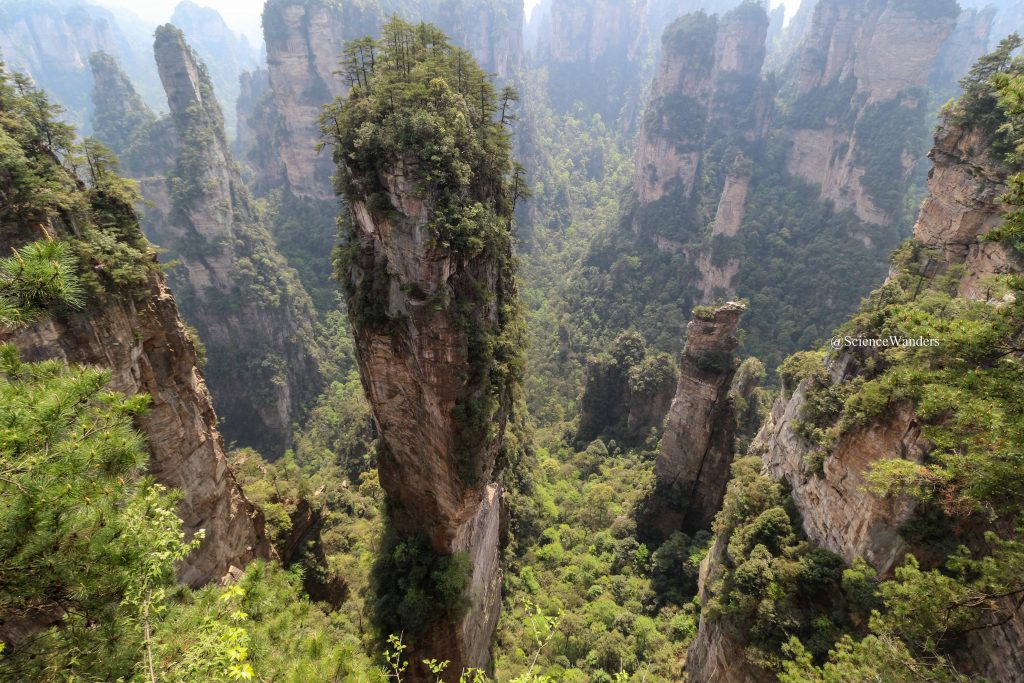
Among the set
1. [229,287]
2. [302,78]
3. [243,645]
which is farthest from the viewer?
[302,78]

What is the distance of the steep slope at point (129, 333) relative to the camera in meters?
11.3

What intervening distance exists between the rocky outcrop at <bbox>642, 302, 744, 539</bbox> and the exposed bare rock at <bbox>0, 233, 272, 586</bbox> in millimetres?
24446

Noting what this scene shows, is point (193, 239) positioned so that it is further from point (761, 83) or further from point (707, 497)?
point (761, 83)

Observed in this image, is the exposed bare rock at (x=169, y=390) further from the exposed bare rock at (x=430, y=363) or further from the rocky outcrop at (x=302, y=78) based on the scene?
the rocky outcrop at (x=302, y=78)

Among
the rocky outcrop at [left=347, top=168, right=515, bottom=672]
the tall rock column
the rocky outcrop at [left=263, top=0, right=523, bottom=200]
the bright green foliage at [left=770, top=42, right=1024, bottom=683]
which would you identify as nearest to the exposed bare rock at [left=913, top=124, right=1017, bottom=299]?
the bright green foliage at [left=770, top=42, right=1024, bottom=683]

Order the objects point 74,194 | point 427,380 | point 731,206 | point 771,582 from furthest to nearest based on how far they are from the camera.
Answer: point 731,206 → point 427,380 → point 771,582 → point 74,194

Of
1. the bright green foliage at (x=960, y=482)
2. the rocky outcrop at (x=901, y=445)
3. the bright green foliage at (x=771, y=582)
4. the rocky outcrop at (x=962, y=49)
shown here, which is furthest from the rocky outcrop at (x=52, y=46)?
the rocky outcrop at (x=962, y=49)

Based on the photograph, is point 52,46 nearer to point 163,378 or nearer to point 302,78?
point 302,78

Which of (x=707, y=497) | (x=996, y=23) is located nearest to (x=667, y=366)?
(x=707, y=497)

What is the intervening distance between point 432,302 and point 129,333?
8.54 metres

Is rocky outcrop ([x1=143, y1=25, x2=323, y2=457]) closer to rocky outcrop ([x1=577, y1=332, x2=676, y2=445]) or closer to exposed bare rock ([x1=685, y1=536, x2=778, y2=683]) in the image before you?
rocky outcrop ([x1=577, y1=332, x2=676, y2=445])

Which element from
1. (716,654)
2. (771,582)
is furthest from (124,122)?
(771,582)

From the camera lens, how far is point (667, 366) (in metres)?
41.2

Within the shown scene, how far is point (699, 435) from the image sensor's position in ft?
95.8
